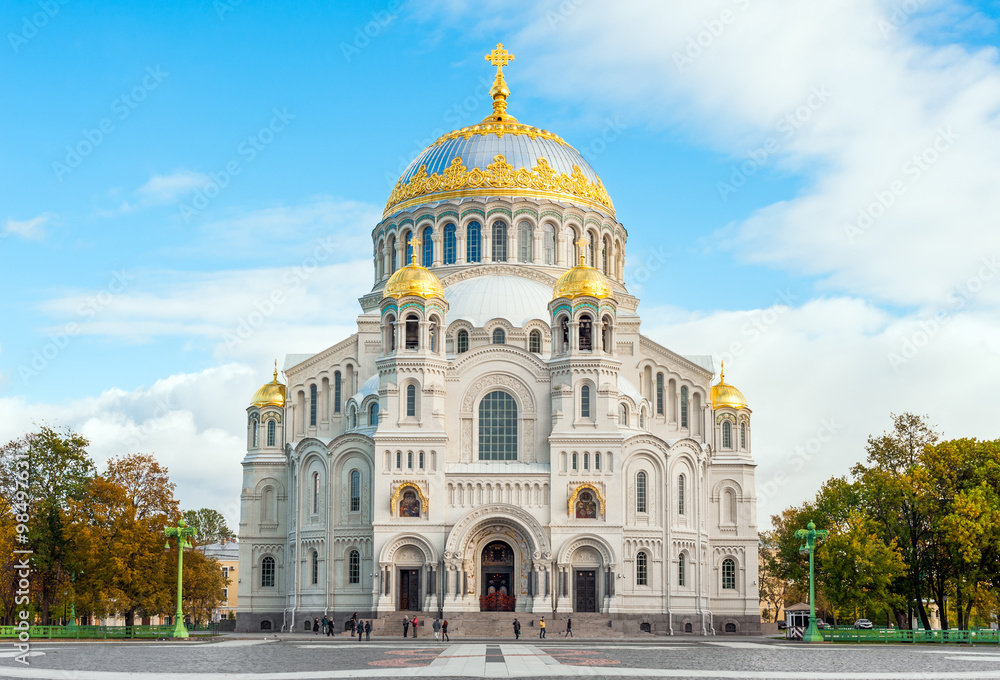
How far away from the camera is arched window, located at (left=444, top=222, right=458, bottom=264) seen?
66.1 metres

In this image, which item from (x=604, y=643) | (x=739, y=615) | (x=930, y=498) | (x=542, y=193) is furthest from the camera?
(x=542, y=193)

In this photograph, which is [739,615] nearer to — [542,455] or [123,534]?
[542,455]

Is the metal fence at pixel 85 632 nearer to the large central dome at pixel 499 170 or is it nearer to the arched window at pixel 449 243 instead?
the arched window at pixel 449 243

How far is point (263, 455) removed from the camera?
62.1m

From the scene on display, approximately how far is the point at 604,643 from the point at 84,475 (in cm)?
2667

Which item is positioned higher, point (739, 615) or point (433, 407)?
point (433, 407)

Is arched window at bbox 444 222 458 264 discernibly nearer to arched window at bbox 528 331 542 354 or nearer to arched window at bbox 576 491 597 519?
arched window at bbox 528 331 542 354

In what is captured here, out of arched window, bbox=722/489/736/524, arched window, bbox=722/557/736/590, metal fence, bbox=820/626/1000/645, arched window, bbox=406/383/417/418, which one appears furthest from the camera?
arched window, bbox=722/489/736/524

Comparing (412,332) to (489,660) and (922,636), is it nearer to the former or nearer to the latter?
(489,660)

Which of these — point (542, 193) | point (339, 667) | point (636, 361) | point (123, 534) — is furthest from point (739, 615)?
point (339, 667)

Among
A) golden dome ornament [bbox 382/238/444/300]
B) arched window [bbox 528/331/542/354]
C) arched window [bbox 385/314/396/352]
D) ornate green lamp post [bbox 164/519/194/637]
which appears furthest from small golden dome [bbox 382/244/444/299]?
ornate green lamp post [bbox 164/519/194/637]

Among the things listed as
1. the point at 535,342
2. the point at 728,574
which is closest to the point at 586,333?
the point at 535,342

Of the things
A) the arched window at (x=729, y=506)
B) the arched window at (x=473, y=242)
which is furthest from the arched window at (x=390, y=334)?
the arched window at (x=729, y=506)

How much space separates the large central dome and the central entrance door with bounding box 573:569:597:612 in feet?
74.1
